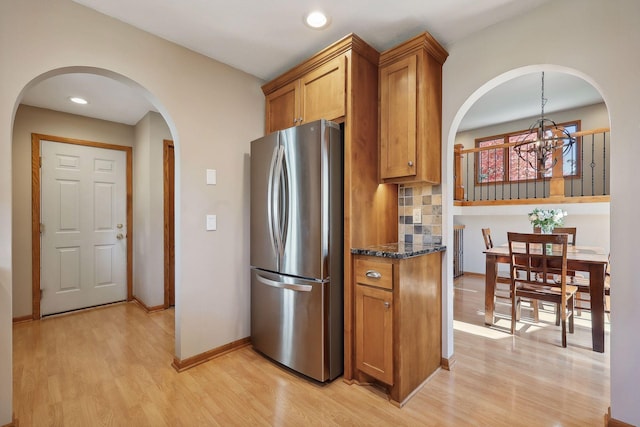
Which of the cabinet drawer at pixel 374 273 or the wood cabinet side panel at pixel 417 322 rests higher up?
Result: the cabinet drawer at pixel 374 273

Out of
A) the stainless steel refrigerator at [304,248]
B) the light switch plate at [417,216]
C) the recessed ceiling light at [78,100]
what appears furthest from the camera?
the recessed ceiling light at [78,100]

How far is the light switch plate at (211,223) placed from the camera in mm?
2418

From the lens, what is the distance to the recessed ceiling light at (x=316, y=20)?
6.35ft

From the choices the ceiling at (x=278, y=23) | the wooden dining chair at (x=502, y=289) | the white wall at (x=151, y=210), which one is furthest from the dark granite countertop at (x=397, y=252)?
the white wall at (x=151, y=210)

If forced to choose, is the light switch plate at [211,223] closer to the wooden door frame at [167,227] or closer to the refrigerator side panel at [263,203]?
the refrigerator side panel at [263,203]

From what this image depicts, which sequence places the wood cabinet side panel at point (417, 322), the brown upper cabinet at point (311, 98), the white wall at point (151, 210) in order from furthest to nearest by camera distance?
the white wall at point (151, 210), the brown upper cabinet at point (311, 98), the wood cabinet side panel at point (417, 322)

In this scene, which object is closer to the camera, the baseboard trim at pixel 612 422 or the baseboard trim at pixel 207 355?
the baseboard trim at pixel 612 422

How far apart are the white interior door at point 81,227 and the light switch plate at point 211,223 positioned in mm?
2342

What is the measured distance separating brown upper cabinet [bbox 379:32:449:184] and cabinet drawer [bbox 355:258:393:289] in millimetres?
680

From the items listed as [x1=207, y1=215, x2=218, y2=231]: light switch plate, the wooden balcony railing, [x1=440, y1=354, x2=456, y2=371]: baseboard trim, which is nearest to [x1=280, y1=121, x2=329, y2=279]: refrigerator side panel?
[x1=207, y1=215, x2=218, y2=231]: light switch plate

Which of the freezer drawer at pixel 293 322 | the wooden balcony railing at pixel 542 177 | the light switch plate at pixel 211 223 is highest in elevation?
the wooden balcony railing at pixel 542 177

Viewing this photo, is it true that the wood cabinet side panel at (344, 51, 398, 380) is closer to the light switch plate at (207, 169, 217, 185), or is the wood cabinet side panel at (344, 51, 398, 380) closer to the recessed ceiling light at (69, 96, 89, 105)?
the light switch plate at (207, 169, 217, 185)

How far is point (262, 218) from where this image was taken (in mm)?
2424

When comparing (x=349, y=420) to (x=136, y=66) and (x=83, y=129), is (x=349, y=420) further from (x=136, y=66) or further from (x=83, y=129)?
(x=83, y=129)
